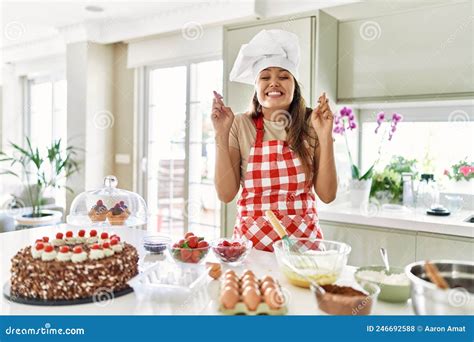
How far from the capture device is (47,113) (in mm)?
5133

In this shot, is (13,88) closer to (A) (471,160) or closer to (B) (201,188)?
(B) (201,188)

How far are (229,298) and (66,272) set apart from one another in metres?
0.37

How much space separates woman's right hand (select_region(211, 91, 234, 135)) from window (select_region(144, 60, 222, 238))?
2.17 m

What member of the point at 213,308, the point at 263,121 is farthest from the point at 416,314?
the point at 263,121

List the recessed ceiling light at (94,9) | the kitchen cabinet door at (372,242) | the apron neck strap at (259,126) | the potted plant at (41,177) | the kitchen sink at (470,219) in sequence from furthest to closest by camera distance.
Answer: the potted plant at (41,177) → the recessed ceiling light at (94,9) → the kitchen sink at (470,219) → the kitchen cabinet door at (372,242) → the apron neck strap at (259,126)

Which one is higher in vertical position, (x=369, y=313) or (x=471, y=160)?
(x=471, y=160)

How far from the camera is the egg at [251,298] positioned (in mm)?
840

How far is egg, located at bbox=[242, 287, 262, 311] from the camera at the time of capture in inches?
33.1

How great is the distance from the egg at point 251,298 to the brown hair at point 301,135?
0.72 metres

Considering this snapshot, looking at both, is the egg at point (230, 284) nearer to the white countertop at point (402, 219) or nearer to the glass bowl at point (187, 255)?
the glass bowl at point (187, 255)

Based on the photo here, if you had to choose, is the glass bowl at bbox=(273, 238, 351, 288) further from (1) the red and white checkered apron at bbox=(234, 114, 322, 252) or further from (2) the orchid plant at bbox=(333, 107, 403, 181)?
(2) the orchid plant at bbox=(333, 107, 403, 181)

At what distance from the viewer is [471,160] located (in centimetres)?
257

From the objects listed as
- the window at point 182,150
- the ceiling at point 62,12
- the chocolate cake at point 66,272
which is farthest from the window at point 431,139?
the chocolate cake at point 66,272
